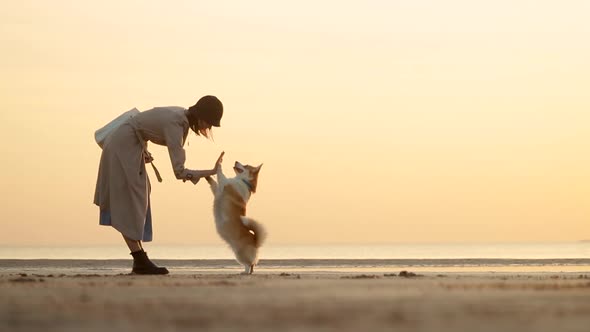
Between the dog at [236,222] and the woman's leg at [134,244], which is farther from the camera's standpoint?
the dog at [236,222]

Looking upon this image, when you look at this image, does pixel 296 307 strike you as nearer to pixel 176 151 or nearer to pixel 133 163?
pixel 176 151

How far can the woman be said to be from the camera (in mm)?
9969

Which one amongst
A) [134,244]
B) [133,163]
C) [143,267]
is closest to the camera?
[143,267]

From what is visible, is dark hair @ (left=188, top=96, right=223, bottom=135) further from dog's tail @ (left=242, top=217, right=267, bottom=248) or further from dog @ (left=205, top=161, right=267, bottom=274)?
dog's tail @ (left=242, top=217, right=267, bottom=248)

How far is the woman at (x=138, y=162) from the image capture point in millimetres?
9969

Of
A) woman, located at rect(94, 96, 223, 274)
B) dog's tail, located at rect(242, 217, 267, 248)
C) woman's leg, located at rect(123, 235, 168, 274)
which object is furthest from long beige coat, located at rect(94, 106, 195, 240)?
dog's tail, located at rect(242, 217, 267, 248)

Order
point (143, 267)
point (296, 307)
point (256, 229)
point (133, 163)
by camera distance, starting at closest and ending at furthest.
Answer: point (296, 307) < point (143, 267) < point (133, 163) < point (256, 229)

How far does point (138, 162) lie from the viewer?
10164 millimetres

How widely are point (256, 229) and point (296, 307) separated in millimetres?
5868

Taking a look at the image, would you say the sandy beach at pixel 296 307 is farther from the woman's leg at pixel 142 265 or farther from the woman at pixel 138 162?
the woman at pixel 138 162

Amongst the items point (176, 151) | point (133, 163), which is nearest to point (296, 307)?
point (176, 151)

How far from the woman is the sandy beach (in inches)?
116

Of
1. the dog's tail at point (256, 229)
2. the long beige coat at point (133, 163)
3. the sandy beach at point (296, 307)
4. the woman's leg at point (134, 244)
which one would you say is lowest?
the sandy beach at point (296, 307)

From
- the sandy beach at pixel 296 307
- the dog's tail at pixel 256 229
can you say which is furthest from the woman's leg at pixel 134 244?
the sandy beach at pixel 296 307
